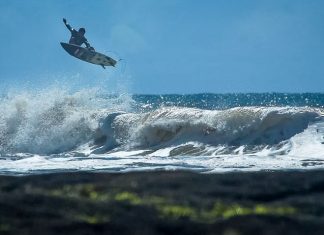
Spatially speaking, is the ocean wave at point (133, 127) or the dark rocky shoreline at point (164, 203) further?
the ocean wave at point (133, 127)

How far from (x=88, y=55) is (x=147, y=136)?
24.3ft

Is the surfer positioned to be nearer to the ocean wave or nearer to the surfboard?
the surfboard

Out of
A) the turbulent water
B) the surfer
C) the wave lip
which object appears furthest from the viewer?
the surfer

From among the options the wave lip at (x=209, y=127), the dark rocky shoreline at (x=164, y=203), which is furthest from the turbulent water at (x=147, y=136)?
the dark rocky shoreline at (x=164, y=203)

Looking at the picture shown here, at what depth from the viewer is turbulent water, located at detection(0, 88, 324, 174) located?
853 cm

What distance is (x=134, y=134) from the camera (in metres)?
14.0

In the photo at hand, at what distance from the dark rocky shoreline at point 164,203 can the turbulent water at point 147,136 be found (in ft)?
4.30

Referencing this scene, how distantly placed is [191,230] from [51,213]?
1139mm

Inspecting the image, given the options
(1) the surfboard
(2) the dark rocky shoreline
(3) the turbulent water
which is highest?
(1) the surfboard

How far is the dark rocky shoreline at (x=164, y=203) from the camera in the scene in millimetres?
3863

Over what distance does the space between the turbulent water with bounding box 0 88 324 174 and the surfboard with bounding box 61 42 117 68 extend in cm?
194

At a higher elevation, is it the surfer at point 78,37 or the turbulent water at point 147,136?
the surfer at point 78,37

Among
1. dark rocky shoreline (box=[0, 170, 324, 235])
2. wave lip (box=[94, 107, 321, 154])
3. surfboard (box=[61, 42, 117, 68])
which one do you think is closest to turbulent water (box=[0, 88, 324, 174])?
wave lip (box=[94, 107, 321, 154])

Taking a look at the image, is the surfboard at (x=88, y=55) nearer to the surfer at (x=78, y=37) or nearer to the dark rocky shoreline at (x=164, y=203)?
the surfer at (x=78, y=37)
